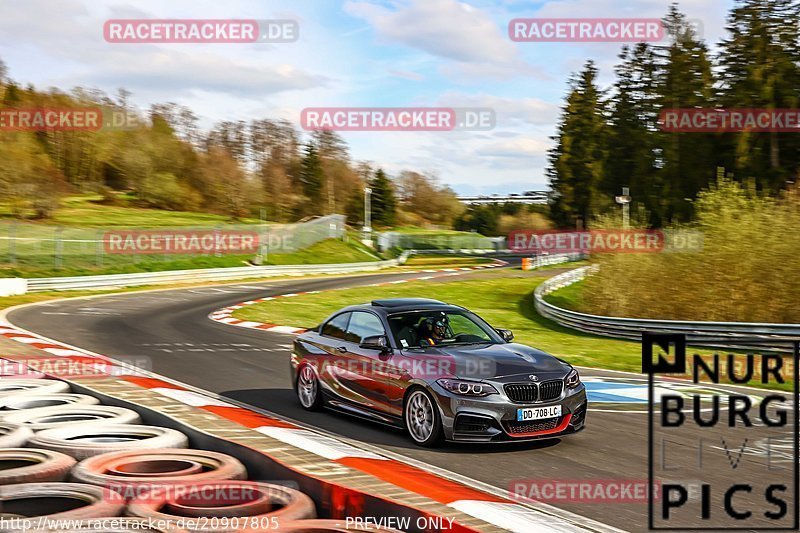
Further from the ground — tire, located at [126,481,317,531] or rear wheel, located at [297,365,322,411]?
tire, located at [126,481,317,531]

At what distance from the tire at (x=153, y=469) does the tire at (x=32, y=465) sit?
4.9 inches

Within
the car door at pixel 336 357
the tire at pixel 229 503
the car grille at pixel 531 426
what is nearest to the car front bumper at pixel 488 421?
the car grille at pixel 531 426

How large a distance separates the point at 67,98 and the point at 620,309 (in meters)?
78.5

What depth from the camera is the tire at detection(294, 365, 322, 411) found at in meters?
11.2

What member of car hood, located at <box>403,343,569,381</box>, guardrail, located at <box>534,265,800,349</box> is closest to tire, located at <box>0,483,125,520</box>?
Result: car hood, located at <box>403,343,569,381</box>

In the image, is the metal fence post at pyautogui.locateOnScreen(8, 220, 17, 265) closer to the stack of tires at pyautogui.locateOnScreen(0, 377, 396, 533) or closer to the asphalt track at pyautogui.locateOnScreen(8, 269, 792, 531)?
the asphalt track at pyautogui.locateOnScreen(8, 269, 792, 531)

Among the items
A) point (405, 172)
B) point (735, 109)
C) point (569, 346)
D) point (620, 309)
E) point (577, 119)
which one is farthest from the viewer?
point (405, 172)

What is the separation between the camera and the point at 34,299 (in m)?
31.7

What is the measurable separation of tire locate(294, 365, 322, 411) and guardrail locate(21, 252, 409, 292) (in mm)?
26876

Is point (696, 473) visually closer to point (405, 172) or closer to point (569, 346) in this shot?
point (569, 346)

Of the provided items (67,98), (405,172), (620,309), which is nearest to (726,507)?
(620,309)

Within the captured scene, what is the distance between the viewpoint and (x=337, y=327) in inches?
442

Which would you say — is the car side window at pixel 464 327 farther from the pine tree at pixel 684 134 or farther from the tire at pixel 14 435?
the pine tree at pixel 684 134

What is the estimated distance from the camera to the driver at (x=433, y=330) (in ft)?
33.2
